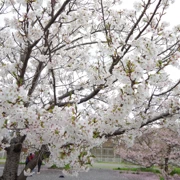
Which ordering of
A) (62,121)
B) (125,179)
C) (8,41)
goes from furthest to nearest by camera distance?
→ 1. (125,179)
2. (8,41)
3. (62,121)

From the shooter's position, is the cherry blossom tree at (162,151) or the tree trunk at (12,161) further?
the cherry blossom tree at (162,151)

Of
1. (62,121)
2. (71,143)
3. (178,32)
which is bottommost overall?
(71,143)

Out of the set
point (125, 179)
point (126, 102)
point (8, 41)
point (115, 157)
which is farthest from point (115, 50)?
point (115, 157)

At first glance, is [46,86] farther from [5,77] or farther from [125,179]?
[125,179]

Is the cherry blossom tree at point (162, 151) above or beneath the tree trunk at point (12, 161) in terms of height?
above

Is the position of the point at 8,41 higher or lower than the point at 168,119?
higher

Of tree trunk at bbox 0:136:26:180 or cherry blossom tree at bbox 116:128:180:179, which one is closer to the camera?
tree trunk at bbox 0:136:26:180

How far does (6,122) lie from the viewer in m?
2.46

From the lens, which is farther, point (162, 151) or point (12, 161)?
point (162, 151)

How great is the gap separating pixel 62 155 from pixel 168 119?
1519 millimetres

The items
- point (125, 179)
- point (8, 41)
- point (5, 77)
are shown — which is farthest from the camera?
point (125, 179)

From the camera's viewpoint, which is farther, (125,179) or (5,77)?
(125,179)

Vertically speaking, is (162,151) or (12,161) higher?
(162,151)

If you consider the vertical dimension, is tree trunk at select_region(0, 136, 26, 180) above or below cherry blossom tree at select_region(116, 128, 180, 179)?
below
